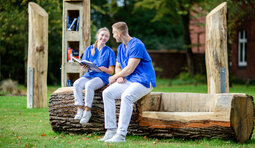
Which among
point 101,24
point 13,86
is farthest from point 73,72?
point 101,24

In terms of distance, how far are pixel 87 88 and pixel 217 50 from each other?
4.14 meters

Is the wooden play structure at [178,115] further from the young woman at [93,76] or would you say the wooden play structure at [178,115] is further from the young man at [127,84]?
the young man at [127,84]

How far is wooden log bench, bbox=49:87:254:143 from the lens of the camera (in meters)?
5.47

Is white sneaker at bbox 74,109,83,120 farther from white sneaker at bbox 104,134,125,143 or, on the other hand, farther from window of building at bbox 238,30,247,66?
window of building at bbox 238,30,247,66

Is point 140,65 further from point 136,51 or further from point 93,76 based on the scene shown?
point 93,76

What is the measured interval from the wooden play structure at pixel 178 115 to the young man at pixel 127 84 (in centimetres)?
Result: 31

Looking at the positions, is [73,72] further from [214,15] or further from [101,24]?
[101,24]

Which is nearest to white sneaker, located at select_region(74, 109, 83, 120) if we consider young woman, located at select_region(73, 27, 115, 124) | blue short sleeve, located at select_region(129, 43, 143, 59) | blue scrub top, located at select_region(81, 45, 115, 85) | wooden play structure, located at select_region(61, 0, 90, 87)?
young woman, located at select_region(73, 27, 115, 124)

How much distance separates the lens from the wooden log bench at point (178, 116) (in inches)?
215

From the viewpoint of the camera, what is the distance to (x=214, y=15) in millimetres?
8805

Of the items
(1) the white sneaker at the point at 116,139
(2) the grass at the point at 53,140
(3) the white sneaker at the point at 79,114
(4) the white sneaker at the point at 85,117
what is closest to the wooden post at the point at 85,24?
(2) the grass at the point at 53,140

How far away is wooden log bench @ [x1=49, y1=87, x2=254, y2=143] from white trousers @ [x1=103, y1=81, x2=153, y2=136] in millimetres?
287

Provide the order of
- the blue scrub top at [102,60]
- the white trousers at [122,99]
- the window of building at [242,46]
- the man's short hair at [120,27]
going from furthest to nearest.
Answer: the window of building at [242,46] < the blue scrub top at [102,60] < the man's short hair at [120,27] < the white trousers at [122,99]

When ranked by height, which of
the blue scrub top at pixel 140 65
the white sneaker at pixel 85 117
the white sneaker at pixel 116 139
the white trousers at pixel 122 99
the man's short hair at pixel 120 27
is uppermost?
the man's short hair at pixel 120 27
